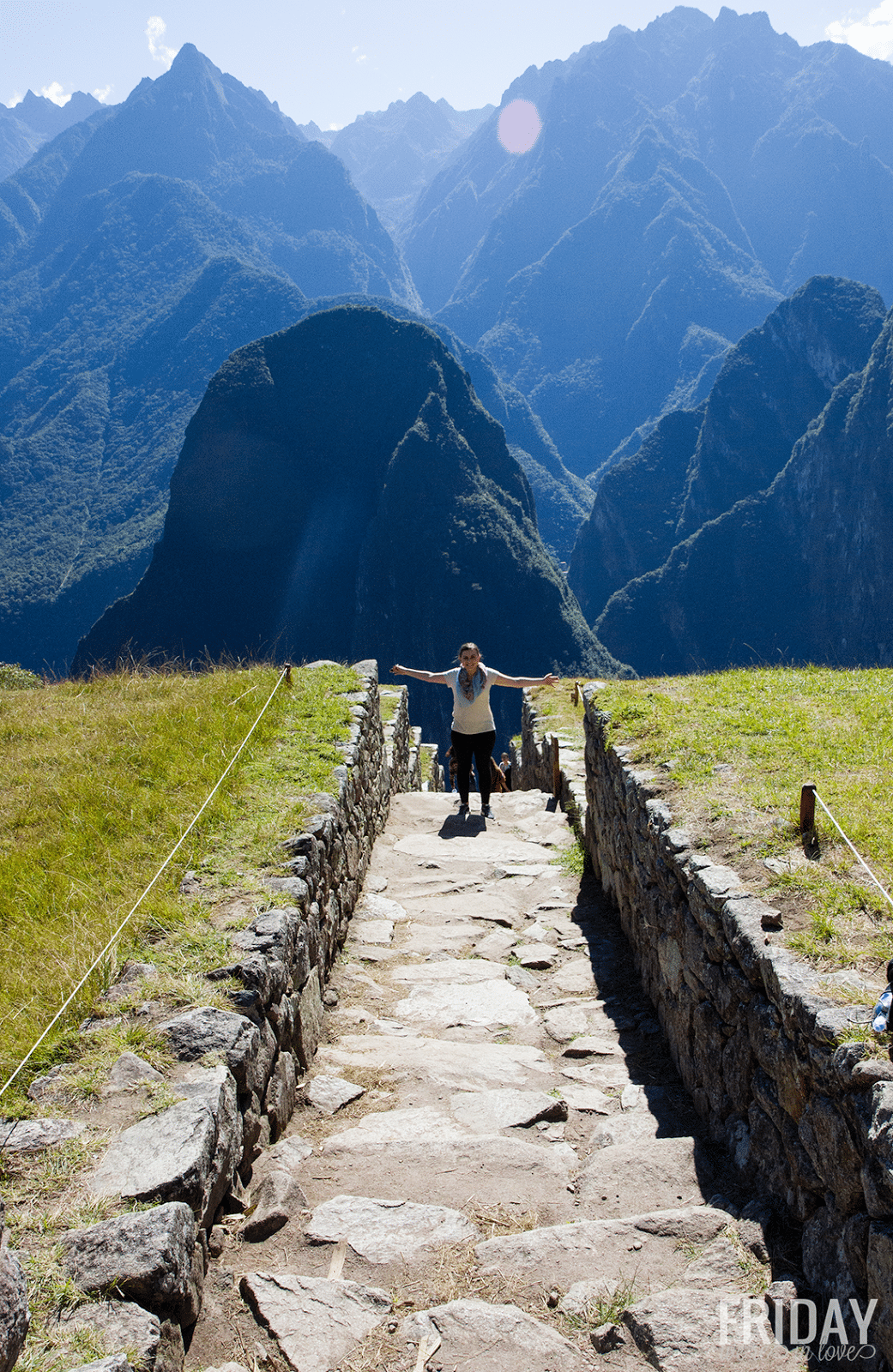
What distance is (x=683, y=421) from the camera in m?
159

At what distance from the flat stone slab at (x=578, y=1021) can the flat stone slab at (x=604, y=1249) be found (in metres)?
1.89

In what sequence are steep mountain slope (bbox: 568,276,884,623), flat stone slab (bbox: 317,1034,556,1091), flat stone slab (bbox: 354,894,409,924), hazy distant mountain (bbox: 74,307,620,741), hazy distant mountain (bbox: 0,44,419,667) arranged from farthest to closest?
steep mountain slope (bbox: 568,276,884,623), hazy distant mountain (bbox: 0,44,419,667), hazy distant mountain (bbox: 74,307,620,741), flat stone slab (bbox: 354,894,409,924), flat stone slab (bbox: 317,1034,556,1091)

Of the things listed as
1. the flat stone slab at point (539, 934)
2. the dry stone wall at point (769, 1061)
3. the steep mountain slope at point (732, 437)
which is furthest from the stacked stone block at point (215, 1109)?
the steep mountain slope at point (732, 437)

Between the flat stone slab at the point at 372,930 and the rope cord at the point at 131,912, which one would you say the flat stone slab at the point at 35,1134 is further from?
the flat stone slab at the point at 372,930

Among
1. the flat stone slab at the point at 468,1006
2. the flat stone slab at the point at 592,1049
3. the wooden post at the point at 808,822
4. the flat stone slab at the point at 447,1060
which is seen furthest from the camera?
the flat stone slab at the point at 468,1006

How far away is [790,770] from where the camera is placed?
5.11 m

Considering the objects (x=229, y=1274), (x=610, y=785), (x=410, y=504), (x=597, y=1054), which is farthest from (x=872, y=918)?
(x=410, y=504)

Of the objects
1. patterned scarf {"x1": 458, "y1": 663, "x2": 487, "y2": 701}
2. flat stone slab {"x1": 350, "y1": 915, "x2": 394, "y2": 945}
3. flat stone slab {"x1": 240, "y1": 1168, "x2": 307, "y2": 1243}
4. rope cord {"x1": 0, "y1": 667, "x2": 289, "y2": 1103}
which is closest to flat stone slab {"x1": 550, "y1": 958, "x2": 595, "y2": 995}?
flat stone slab {"x1": 350, "y1": 915, "x2": 394, "y2": 945}

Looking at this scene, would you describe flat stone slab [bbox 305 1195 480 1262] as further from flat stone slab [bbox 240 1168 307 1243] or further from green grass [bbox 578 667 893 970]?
green grass [bbox 578 667 893 970]

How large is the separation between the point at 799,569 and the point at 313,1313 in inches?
5180

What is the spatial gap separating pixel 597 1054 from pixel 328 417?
413 ft

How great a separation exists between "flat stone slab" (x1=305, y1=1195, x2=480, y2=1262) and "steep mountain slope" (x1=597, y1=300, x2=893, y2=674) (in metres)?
106

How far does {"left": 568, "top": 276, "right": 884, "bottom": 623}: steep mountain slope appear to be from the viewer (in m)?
132

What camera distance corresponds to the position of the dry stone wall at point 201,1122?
2.34m
